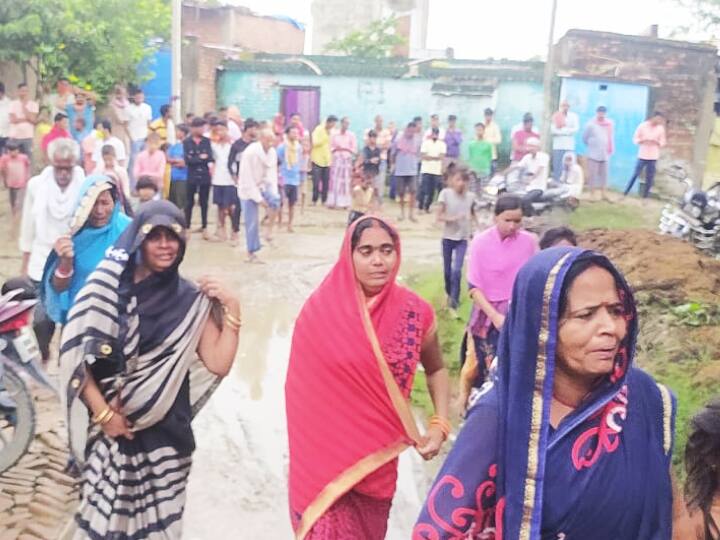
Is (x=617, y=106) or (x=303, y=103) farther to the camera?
(x=303, y=103)

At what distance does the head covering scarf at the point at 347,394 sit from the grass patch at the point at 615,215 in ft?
38.4

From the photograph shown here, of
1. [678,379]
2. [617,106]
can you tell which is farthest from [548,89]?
[678,379]

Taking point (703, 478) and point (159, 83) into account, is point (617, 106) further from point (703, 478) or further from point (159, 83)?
point (703, 478)

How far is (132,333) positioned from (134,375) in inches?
6.6

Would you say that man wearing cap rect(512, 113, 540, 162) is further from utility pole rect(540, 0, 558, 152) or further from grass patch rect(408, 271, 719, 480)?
grass patch rect(408, 271, 719, 480)

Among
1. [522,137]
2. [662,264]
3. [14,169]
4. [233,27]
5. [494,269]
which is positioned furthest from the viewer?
[233,27]

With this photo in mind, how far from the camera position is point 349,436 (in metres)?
3.63

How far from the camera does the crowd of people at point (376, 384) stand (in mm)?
2152

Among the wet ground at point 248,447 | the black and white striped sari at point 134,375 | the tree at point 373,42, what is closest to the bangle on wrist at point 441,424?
the wet ground at point 248,447

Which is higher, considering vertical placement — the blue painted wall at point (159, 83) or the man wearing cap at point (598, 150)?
the blue painted wall at point (159, 83)

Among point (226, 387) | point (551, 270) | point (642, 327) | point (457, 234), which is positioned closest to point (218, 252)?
point (457, 234)

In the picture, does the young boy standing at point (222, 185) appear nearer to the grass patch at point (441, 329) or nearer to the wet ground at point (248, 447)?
the wet ground at point (248, 447)

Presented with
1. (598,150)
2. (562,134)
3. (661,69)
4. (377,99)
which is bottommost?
(598,150)

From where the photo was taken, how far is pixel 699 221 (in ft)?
33.3
